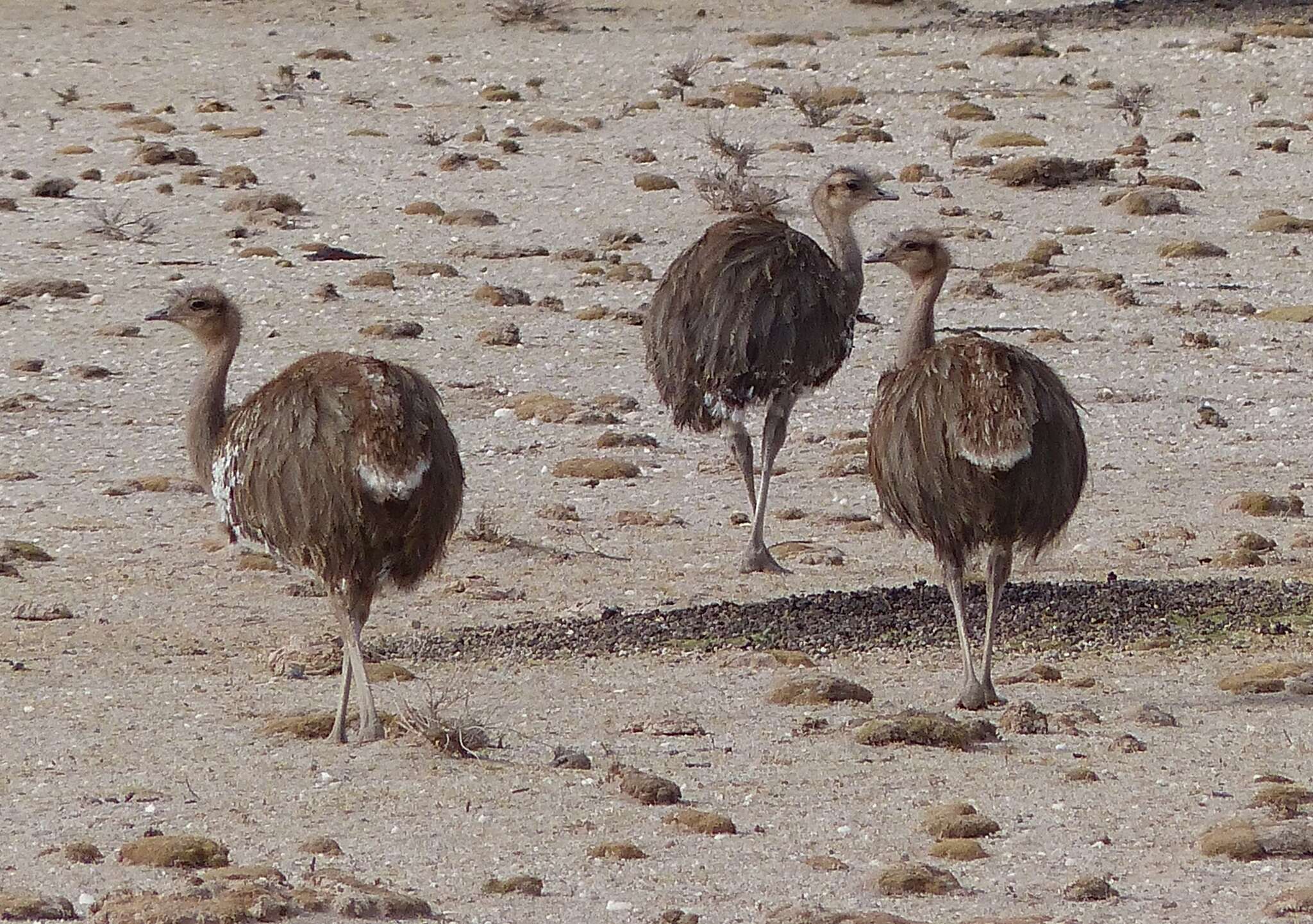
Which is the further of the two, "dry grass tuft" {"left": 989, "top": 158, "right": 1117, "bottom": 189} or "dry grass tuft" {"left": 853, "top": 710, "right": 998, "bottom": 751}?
"dry grass tuft" {"left": 989, "top": 158, "right": 1117, "bottom": 189}

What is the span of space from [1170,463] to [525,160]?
28.8ft

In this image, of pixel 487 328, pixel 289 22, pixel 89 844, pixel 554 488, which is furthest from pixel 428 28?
pixel 89 844

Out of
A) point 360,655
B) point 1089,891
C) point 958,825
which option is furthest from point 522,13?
point 1089,891

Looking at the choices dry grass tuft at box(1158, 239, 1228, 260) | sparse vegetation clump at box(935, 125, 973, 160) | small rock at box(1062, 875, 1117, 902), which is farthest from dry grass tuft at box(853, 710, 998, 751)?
sparse vegetation clump at box(935, 125, 973, 160)

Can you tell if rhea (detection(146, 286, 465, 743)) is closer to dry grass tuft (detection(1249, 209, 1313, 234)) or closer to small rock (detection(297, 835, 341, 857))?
small rock (detection(297, 835, 341, 857))

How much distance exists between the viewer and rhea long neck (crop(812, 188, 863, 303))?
1154 cm

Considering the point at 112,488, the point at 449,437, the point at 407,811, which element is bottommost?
the point at 112,488

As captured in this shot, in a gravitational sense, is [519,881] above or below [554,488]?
above

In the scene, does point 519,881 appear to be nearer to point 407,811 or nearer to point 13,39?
point 407,811

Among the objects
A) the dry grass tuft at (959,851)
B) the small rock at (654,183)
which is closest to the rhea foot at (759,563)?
the dry grass tuft at (959,851)

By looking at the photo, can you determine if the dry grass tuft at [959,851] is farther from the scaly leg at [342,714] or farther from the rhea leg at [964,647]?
the scaly leg at [342,714]

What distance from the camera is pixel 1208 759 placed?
719 centimetres

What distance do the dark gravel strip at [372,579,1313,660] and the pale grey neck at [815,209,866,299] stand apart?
2334 mm

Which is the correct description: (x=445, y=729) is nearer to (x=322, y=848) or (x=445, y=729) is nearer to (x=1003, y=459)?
(x=322, y=848)
